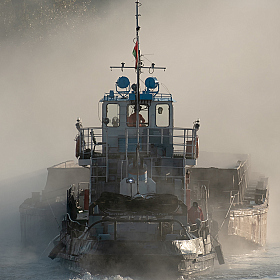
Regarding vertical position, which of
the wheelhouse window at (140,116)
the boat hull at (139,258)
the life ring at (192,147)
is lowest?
the boat hull at (139,258)

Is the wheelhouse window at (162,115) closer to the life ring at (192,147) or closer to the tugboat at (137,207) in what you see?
the tugboat at (137,207)

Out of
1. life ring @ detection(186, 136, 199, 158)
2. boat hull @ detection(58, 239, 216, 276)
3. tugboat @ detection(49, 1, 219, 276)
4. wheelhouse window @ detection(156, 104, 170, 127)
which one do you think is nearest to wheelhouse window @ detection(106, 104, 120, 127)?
tugboat @ detection(49, 1, 219, 276)

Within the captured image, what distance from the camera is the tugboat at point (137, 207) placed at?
17453mm

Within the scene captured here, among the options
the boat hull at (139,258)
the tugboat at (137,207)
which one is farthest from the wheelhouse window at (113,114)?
the boat hull at (139,258)

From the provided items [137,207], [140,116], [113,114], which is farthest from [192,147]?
[137,207]

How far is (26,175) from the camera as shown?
154 feet

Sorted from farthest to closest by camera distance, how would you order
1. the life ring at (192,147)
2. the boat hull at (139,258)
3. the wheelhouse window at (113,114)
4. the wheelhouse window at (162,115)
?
the wheelhouse window at (113,114), the wheelhouse window at (162,115), the life ring at (192,147), the boat hull at (139,258)

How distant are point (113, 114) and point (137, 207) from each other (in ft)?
19.8

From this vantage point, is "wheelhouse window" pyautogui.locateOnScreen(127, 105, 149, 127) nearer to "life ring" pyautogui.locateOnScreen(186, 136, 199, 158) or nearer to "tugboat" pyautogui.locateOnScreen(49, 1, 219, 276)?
"tugboat" pyautogui.locateOnScreen(49, 1, 219, 276)

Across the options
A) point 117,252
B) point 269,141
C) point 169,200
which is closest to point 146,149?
point 169,200

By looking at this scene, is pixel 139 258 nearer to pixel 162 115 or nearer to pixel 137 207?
pixel 137 207

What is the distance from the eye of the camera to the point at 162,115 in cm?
2270

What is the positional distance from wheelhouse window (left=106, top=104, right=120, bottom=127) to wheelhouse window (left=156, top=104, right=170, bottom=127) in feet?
5.39

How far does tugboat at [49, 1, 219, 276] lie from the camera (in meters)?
17.5
